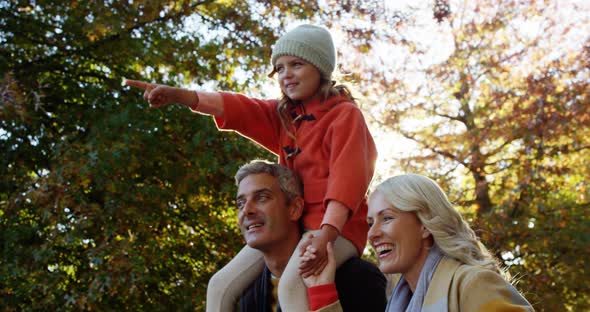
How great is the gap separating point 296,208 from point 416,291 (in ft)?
2.93

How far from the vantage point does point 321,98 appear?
11.8 feet

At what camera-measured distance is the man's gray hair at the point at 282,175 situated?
Result: 353 centimetres

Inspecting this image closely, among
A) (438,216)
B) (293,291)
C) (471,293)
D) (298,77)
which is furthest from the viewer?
(298,77)

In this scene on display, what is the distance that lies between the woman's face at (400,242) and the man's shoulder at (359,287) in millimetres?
494

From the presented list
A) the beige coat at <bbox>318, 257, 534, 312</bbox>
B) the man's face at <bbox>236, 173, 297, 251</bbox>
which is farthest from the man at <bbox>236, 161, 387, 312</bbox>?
the beige coat at <bbox>318, 257, 534, 312</bbox>

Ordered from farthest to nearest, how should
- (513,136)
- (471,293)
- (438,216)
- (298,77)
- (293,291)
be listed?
(513,136), (298,77), (293,291), (438,216), (471,293)

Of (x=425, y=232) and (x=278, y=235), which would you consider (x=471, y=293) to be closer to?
(x=425, y=232)

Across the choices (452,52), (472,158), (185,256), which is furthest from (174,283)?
(452,52)

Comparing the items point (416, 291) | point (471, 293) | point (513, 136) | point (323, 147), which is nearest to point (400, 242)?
point (416, 291)

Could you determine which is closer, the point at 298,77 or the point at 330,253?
the point at 330,253

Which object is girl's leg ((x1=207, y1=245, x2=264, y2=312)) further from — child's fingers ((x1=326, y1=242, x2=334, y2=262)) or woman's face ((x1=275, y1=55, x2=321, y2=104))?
woman's face ((x1=275, y1=55, x2=321, y2=104))

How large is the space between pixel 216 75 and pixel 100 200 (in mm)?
2079

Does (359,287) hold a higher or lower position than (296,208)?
lower

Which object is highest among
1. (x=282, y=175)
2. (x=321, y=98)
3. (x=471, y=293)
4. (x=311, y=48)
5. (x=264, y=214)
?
(x=311, y=48)
